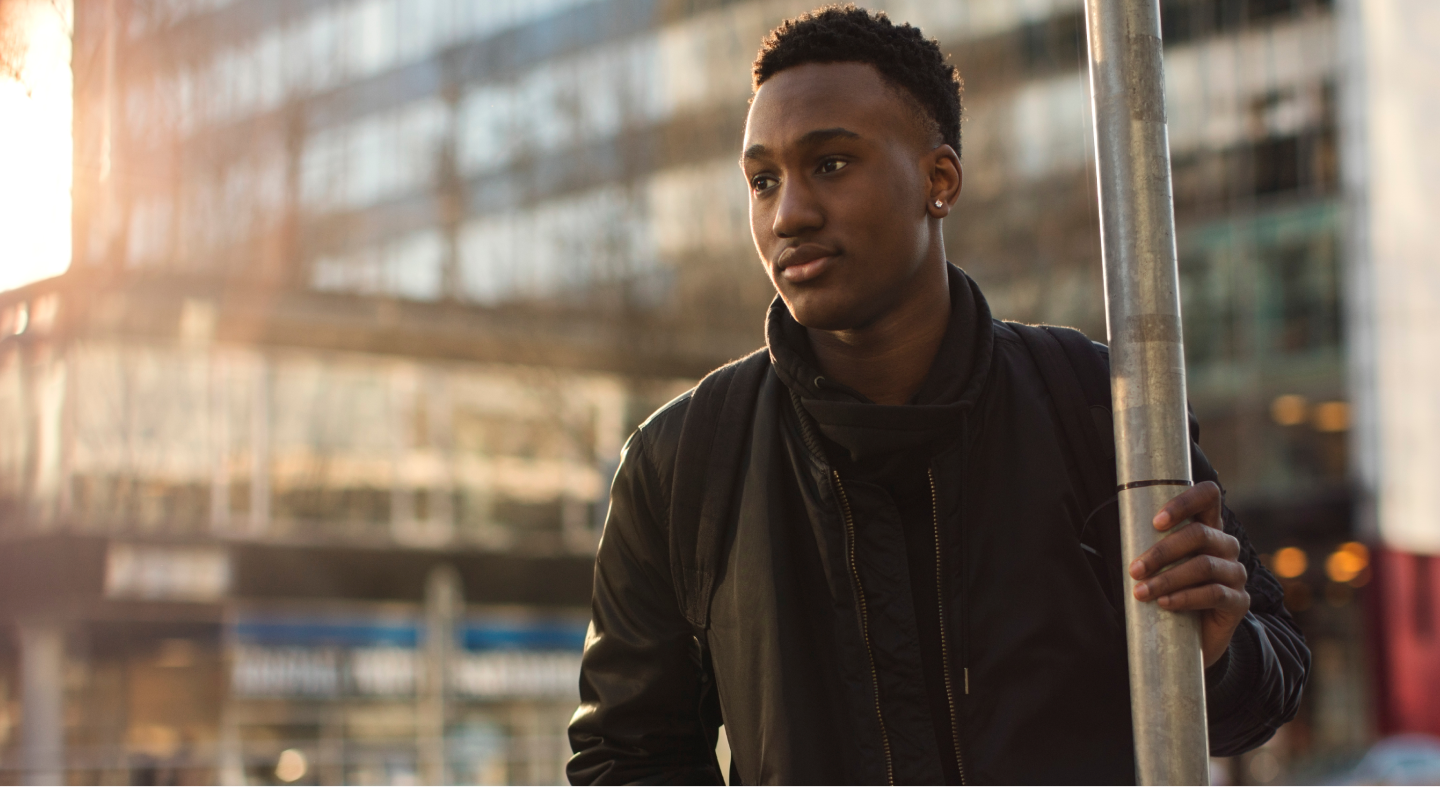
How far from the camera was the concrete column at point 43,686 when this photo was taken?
17875mm

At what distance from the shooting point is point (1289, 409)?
2528 cm

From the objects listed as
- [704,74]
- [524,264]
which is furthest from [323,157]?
[704,74]

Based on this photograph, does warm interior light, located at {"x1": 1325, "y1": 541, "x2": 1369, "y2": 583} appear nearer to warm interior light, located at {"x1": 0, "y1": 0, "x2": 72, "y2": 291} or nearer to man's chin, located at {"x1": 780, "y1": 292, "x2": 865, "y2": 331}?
warm interior light, located at {"x1": 0, "y1": 0, "x2": 72, "y2": 291}

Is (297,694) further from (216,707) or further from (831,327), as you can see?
(831,327)

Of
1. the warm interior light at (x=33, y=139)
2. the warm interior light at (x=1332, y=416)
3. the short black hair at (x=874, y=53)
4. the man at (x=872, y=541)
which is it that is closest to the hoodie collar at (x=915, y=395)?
the man at (x=872, y=541)

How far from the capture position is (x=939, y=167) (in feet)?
7.59

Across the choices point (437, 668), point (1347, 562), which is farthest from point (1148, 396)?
point (1347, 562)

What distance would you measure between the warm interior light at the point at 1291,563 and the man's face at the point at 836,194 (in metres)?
24.2

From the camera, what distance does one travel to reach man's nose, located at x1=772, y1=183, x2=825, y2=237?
2129 millimetres

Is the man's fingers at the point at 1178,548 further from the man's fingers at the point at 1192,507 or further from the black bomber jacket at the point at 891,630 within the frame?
the black bomber jacket at the point at 891,630

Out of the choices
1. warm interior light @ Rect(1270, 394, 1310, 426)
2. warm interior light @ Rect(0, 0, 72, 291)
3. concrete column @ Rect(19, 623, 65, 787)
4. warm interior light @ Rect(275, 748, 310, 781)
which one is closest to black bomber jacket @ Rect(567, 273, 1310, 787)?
warm interior light @ Rect(0, 0, 72, 291)

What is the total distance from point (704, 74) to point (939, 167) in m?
17.4

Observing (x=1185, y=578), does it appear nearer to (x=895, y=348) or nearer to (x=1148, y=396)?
(x=1148, y=396)

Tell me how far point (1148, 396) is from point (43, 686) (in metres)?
19.2
